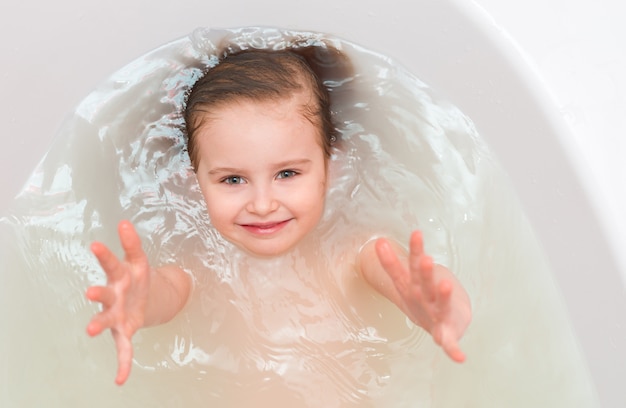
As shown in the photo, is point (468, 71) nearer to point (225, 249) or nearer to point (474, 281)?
point (474, 281)

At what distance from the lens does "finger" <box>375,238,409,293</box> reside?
2.93ft

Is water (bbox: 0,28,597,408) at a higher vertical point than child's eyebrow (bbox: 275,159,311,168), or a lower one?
lower

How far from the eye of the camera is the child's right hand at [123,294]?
84 cm

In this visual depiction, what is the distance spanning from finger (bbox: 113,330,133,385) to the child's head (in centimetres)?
Result: 29

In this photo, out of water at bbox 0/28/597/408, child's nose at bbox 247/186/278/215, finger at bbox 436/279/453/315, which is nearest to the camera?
finger at bbox 436/279/453/315

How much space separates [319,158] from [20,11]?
0.60m

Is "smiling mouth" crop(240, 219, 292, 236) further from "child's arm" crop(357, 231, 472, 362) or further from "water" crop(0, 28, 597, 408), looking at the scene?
"child's arm" crop(357, 231, 472, 362)

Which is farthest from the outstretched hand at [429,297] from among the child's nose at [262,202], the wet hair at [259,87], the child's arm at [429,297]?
the wet hair at [259,87]

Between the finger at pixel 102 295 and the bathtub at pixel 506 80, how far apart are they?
0.47 m

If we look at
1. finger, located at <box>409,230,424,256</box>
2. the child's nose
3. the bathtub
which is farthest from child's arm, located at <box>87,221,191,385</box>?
the bathtub

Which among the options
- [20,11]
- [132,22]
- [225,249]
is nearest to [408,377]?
[225,249]

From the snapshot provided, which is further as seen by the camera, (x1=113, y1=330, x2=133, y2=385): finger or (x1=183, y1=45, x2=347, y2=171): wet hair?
(x1=183, y1=45, x2=347, y2=171): wet hair

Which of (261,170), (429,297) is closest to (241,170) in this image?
(261,170)

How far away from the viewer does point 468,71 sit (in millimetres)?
1321
